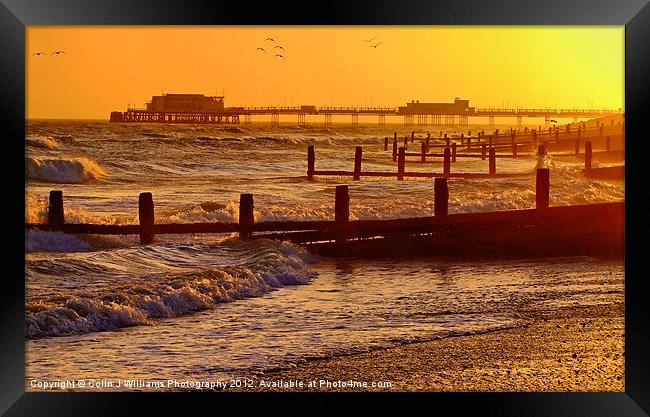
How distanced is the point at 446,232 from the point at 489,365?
Answer: 5.77 metres

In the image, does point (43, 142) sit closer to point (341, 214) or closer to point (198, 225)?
point (341, 214)

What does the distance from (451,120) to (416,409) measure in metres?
57.1

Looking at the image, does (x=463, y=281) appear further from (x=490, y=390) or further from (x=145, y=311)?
(x=490, y=390)

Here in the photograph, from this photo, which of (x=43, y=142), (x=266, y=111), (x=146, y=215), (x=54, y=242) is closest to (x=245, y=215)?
(x=146, y=215)

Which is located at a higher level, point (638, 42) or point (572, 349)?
point (638, 42)

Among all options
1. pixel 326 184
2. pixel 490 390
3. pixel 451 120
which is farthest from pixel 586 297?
pixel 451 120

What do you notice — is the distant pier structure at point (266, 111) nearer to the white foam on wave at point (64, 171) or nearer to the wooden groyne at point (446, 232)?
the white foam on wave at point (64, 171)

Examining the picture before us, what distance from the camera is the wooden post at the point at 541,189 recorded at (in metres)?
13.8

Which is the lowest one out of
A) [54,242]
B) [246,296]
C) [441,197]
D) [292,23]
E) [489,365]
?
[489,365]

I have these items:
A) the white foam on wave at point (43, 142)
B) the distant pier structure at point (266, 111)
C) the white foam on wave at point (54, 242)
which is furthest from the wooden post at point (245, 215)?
the distant pier structure at point (266, 111)

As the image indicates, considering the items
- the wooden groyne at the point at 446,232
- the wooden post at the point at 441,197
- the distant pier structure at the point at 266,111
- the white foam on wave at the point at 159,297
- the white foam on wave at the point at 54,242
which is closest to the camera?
the white foam on wave at the point at 159,297

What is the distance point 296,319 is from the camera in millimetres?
8227

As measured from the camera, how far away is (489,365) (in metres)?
6.73

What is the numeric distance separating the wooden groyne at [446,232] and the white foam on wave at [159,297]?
110cm
